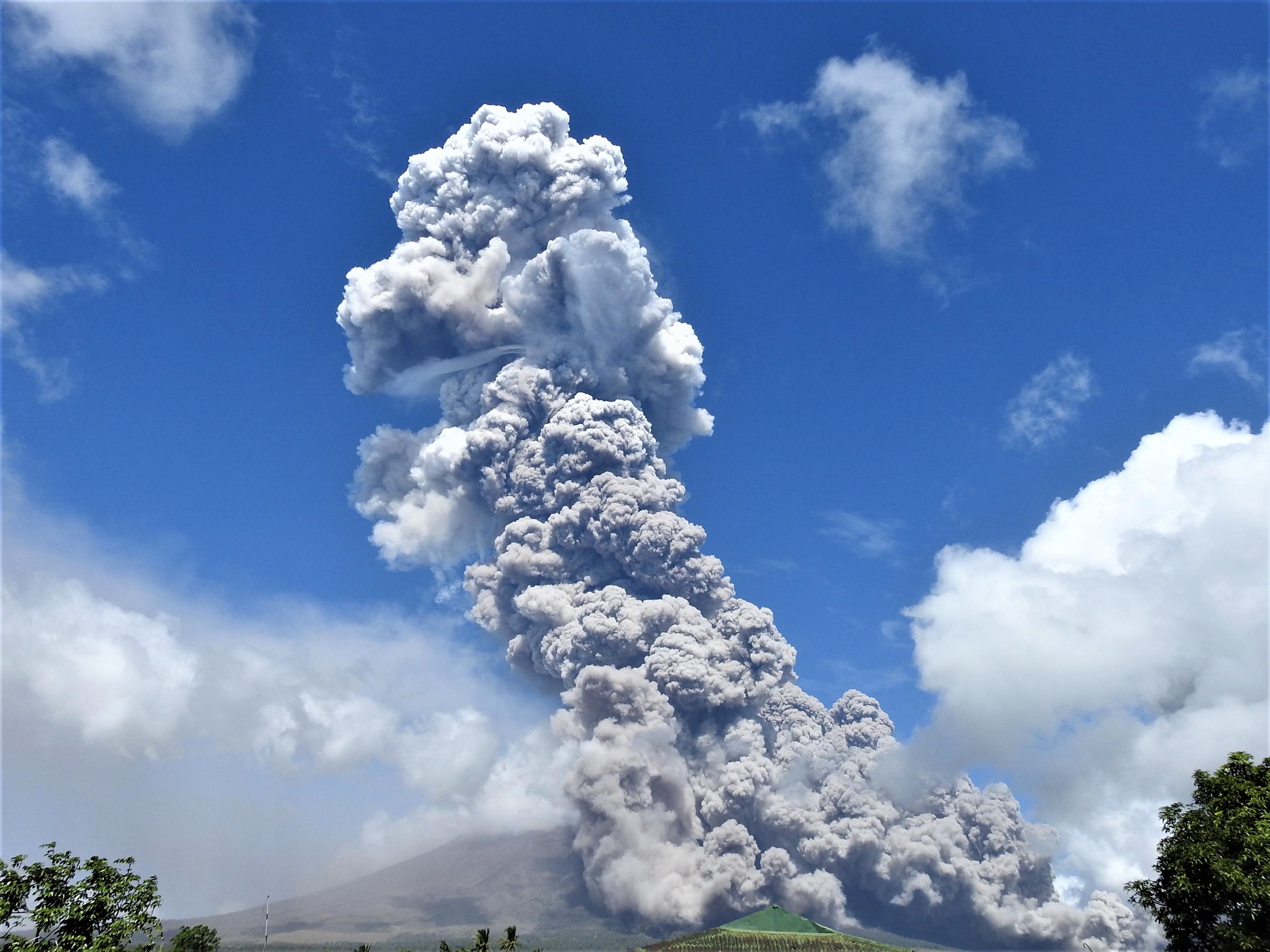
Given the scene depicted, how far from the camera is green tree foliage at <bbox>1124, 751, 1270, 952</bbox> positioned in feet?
139

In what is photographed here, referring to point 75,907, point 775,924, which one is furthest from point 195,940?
point 775,924

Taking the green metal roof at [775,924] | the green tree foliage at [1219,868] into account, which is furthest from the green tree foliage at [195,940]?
the green tree foliage at [1219,868]

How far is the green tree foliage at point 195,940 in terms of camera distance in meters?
61.3

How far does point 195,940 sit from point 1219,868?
64.3 m

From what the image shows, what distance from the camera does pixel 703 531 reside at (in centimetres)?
12112

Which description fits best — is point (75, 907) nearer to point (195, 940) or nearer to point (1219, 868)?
point (195, 940)

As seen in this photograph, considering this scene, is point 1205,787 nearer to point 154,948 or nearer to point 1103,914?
point 154,948

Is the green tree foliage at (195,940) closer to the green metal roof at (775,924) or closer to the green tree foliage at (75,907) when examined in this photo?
the green tree foliage at (75,907)

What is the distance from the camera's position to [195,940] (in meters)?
64.2

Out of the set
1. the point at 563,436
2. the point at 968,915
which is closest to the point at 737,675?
the point at 563,436

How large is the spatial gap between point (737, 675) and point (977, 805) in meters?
45.6

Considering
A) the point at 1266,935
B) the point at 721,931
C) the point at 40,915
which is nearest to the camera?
the point at 40,915

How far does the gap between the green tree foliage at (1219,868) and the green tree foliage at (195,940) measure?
196ft

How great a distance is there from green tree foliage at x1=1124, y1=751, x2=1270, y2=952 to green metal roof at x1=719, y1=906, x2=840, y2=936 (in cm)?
4917
